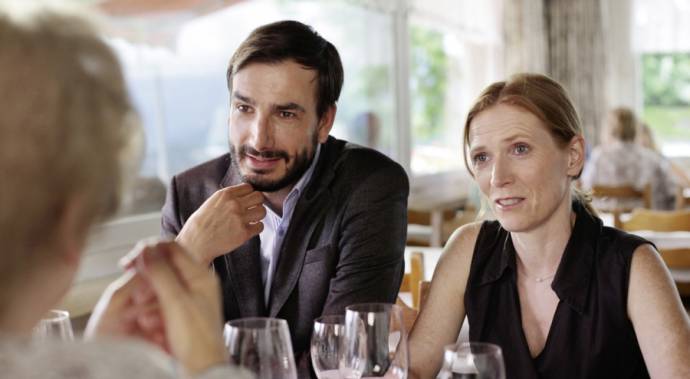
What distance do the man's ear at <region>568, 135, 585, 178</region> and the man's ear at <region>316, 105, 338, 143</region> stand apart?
24.4 inches

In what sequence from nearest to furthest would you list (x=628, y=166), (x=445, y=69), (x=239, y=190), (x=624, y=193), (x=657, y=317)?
(x=657, y=317) < (x=239, y=190) < (x=624, y=193) < (x=628, y=166) < (x=445, y=69)

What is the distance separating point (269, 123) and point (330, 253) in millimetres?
343

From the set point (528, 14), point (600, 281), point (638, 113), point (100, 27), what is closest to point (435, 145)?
point (528, 14)

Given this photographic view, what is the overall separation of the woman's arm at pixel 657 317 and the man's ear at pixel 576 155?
24cm

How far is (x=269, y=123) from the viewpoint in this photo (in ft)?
6.88

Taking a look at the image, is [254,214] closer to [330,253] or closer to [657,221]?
[330,253]

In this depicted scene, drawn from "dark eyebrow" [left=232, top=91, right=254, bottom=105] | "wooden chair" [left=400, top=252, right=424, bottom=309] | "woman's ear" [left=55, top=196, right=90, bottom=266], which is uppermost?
"dark eyebrow" [left=232, top=91, right=254, bottom=105]

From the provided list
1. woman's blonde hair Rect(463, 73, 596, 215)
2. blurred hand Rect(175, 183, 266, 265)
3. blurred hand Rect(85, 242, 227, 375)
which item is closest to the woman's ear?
blurred hand Rect(85, 242, 227, 375)

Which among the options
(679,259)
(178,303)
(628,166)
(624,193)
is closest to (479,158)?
(178,303)

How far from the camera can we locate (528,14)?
8766 millimetres

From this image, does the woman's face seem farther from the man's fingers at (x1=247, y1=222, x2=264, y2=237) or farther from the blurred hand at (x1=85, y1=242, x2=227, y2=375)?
the blurred hand at (x1=85, y1=242, x2=227, y2=375)

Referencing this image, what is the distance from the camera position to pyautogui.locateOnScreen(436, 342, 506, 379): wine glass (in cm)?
111

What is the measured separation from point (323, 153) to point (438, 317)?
60cm

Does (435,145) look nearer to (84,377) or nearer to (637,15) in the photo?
(637,15)
